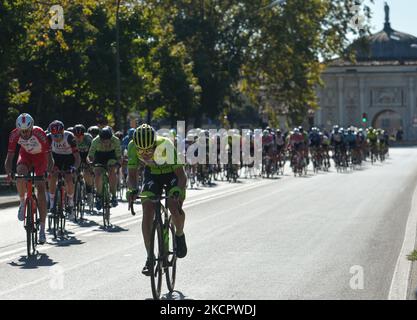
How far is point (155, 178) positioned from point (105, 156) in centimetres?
872

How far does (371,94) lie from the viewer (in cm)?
12800

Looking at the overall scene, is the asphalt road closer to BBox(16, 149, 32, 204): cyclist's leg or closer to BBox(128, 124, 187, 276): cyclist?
BBox(128, 124, 187, 276): cyclist

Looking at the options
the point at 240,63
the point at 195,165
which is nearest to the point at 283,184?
the point at 195,165

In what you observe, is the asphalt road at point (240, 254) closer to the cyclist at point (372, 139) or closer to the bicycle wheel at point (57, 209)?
the bicycle wheel at point (57, 209)

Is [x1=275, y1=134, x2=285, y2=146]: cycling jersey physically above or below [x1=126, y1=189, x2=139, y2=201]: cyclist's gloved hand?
below

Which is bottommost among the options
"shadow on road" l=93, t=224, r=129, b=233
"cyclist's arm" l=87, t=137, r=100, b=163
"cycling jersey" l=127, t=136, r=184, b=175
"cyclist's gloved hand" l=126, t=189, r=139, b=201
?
"shadow on road" l=93, t=224, r=129, b=233

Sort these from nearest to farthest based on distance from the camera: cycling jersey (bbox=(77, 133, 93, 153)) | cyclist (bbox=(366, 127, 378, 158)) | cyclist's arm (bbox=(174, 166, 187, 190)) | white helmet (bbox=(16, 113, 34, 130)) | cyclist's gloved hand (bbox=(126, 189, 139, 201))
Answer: cyclist's arm (bbox=(174, 166, 187, 190))
cyclist's gloved hand (bbox=(126, 189, 139, 201))
white helmet (bbox=(16, 113, 34, 130))
cycling jersey (bbox=(77, 133, 93, 153))
cyclist (bbox=(366, 127, 378, 158))

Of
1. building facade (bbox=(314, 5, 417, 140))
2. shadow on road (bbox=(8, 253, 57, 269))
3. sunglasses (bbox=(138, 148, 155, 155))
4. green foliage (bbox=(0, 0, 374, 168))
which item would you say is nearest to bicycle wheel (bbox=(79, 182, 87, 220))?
shadow on road (bbox=(8, 253, 57, 269))

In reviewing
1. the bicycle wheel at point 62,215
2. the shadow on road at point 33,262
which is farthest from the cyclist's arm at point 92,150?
the shadow on road at point 33,262

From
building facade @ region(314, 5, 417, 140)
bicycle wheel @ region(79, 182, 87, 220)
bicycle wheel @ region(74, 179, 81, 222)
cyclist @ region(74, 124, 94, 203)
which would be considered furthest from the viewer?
building facade @ region(314, 5, 417, 140)

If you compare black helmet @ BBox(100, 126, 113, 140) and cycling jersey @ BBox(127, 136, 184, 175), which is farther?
black helmet @ BBox(100, 126, 113, 140)

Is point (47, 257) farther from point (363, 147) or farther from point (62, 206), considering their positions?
point (363, 147)

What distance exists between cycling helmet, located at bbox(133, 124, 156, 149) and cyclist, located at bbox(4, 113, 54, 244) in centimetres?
414

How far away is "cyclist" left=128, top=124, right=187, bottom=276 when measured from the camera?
1012cm
